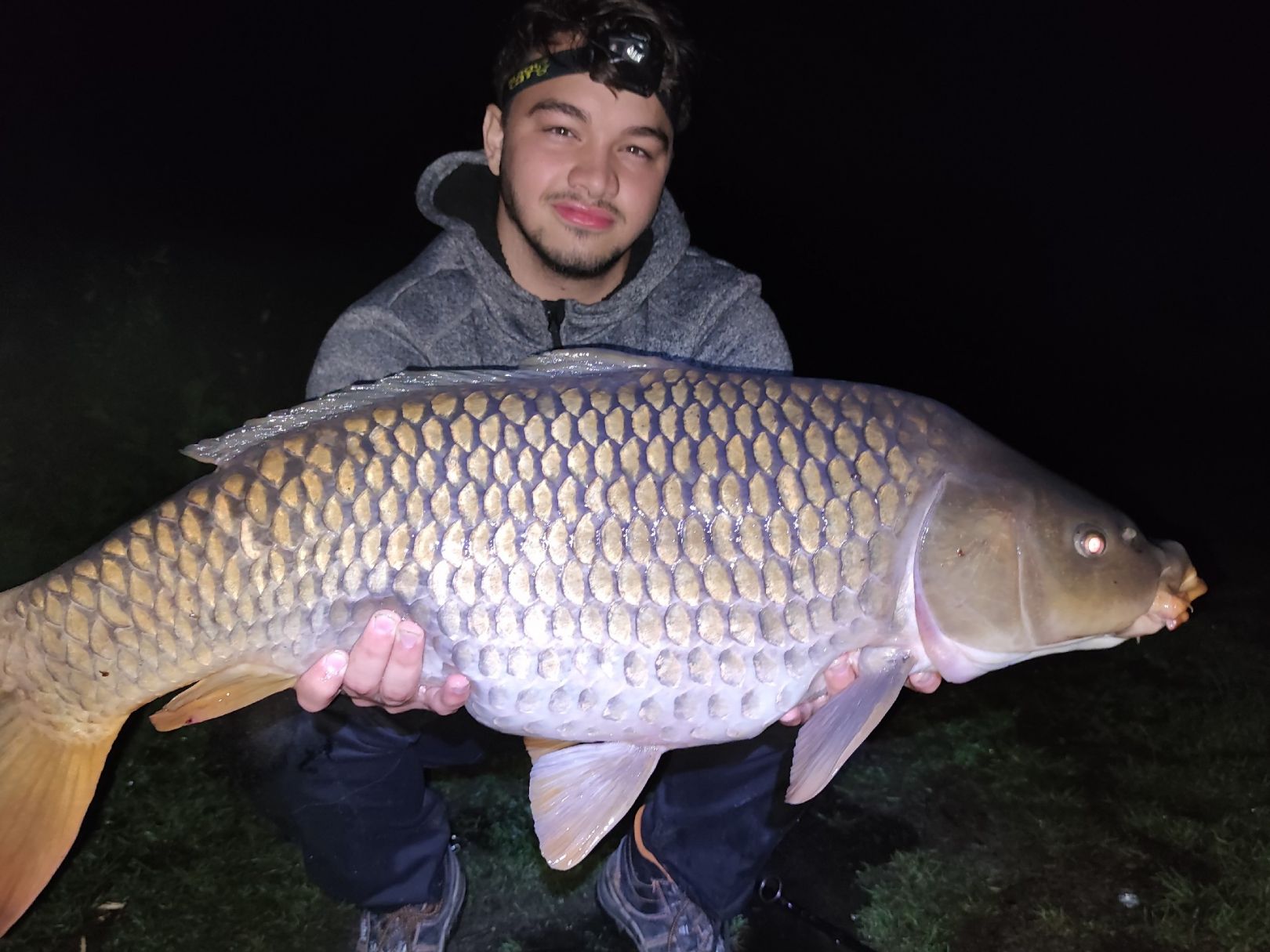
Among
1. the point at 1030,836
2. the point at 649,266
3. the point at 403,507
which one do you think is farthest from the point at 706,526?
Answer: the point at 1030,836

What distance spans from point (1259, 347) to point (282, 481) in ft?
42.3

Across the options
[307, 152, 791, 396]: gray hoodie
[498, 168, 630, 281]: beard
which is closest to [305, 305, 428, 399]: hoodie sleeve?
[307, 152, 791, 396]: gray hoodie

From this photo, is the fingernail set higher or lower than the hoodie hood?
lower

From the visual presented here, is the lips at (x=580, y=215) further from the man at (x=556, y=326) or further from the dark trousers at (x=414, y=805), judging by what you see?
the dark trousers at (x=414, y=805)

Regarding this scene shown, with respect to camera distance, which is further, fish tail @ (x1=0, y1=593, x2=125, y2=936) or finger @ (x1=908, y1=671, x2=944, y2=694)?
finger @ (x1=908, y1=671, x2=944, y2=694)

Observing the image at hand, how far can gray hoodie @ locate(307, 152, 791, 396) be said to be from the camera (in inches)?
67.6

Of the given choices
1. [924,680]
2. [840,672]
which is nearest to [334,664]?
[840,672]

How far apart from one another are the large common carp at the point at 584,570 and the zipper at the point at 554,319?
2.04ft

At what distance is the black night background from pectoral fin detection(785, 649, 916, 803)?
2.48ft

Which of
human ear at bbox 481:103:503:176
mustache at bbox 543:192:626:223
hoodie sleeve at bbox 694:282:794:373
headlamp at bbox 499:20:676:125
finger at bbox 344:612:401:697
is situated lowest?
finger at bbox 344:612:401:697

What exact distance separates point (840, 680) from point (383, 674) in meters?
0.62

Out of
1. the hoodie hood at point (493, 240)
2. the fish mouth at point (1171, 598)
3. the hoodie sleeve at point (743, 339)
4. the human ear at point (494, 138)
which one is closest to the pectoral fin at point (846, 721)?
the fish mouth at point (1171, 598)

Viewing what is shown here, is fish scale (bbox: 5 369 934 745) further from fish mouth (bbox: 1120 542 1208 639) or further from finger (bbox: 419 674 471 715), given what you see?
fish mouth (bbox: 1120 542 1208 639)

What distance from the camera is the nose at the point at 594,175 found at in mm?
1752
